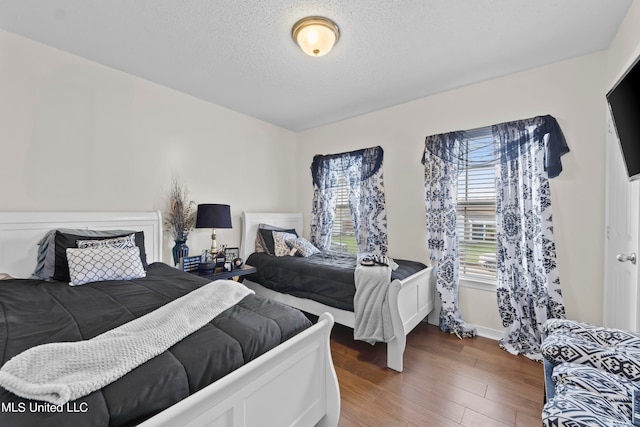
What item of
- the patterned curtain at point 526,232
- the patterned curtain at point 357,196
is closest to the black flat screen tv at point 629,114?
the patterned curtain at point 526,232

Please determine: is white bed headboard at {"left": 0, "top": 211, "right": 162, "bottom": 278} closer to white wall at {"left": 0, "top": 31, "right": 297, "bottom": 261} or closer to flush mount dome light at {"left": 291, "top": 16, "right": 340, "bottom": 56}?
white wall at {"left": 0, "top": 31, "right": 297, "bottom": 261}

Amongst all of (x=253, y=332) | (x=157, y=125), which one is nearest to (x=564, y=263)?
(x=253, y=332)

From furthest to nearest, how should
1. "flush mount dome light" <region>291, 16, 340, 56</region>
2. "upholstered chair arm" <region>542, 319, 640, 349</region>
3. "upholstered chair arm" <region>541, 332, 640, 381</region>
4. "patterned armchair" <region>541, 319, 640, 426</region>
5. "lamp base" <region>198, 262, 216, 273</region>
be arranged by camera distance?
"lamp base" <region>198, 262, 216, 273</region> < "flush mount dome light" <region>291, 16, 340, 56</region> < "upholstered chair arm" <region>542, 319, 640, 349</region> < "upholstered chair arm" <region>541, 332, 640, 381</region> < "patterned armchair" <region>541, 319, 640, 426</region>

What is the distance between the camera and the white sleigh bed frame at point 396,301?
215cm

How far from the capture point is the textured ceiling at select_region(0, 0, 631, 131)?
1756 millimetres

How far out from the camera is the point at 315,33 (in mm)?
1892

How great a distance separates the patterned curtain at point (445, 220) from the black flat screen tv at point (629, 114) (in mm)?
1331

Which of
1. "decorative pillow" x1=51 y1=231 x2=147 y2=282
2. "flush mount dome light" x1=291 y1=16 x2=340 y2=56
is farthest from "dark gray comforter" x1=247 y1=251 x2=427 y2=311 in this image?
"flush mount dome light" x1=291 y1=16 x2=340 y2=56

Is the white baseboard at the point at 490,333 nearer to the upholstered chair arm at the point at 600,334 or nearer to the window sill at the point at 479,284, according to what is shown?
the window sill at the point at 479,284

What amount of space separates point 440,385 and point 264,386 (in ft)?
5.02

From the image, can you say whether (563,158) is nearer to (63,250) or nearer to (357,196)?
(357,196)

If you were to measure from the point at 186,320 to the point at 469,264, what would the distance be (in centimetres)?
276

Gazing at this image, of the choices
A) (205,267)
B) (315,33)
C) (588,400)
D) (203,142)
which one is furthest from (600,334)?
(203,142)

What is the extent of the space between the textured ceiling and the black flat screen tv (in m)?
0.75
